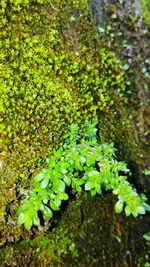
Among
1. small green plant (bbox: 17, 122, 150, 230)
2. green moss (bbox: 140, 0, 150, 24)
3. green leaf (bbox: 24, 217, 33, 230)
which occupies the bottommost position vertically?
green leaf (bbox: 24, 217, 33, 230)

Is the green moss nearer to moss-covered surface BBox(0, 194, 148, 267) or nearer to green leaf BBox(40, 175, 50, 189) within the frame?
moss-covered surface BBox(0, 194, 148, 267)

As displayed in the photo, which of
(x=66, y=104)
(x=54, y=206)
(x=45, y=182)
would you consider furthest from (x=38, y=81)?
(x=54, y=206)

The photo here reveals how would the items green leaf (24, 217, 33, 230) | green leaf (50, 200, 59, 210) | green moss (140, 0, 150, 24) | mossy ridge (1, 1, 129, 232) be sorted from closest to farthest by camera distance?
green leaf (24, 217, 33, 230) < green leaf (50, 200, 59, 210) < mossy ridge (1, 1, 129, 232) < green moss (140, 0, 150, 24)

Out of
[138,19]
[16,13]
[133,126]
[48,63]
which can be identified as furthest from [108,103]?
[16,13]

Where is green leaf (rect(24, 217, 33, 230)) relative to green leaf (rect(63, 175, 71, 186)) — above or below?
below

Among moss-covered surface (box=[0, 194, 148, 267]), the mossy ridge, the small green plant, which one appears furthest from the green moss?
moss-covered surface (box=[0, 194, 148, 267])

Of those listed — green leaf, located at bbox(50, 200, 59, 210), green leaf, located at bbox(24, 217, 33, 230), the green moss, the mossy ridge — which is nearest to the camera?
green leaf, located at bbox(24, 217, 33, 230)

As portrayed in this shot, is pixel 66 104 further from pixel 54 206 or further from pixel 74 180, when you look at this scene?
pixel 54 206
